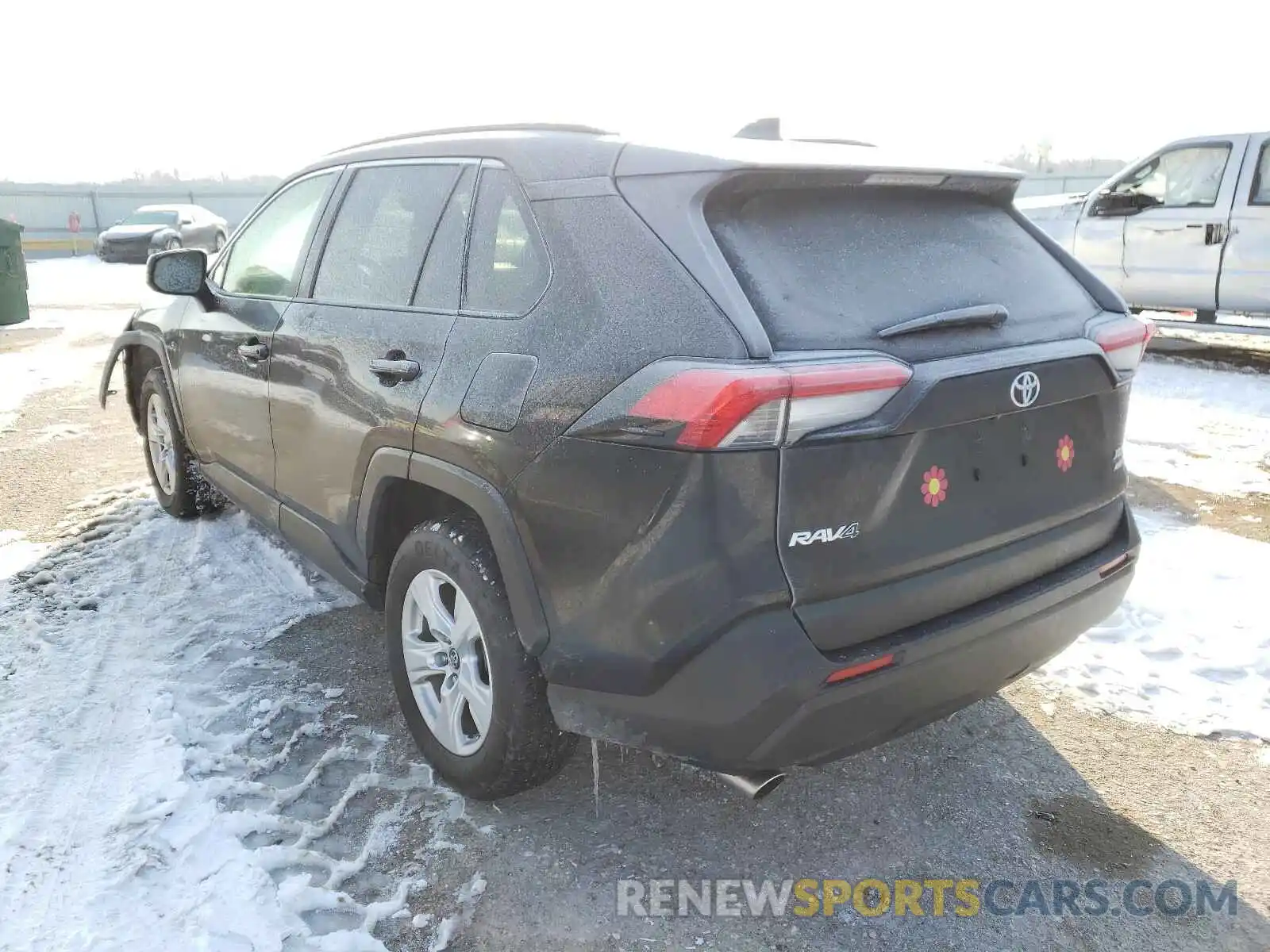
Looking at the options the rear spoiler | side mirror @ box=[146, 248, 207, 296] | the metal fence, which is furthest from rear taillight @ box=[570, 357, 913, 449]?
the metal fence

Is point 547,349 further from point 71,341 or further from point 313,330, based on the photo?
point 71,341

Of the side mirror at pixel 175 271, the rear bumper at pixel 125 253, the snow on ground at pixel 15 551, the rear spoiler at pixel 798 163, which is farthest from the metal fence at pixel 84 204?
the rear spoiler at pixel 798 163

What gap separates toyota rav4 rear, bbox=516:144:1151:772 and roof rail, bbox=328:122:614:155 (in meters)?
0.27

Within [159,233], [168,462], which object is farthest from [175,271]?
[159,233]

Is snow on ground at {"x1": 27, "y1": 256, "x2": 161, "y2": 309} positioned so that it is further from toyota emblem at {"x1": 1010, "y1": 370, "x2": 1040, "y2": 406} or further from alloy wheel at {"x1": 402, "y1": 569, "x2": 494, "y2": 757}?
toyota emblem at {"x1": 1010, "y1": 370, "x2": 1040, "y2": 406}

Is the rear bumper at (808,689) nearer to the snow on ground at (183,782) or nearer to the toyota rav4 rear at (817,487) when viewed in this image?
the toyota rav4 rear at (817,487)

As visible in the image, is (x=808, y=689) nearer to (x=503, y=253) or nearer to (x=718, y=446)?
(x=718, y=446)

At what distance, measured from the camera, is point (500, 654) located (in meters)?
2.59

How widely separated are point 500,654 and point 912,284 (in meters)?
1.40

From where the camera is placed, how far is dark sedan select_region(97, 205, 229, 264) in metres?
22.6

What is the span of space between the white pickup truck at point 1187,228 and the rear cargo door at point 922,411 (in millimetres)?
6875

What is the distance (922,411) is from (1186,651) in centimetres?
225

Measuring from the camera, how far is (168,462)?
527 cm

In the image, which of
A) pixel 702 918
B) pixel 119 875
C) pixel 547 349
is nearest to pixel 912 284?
pixel 547 349
